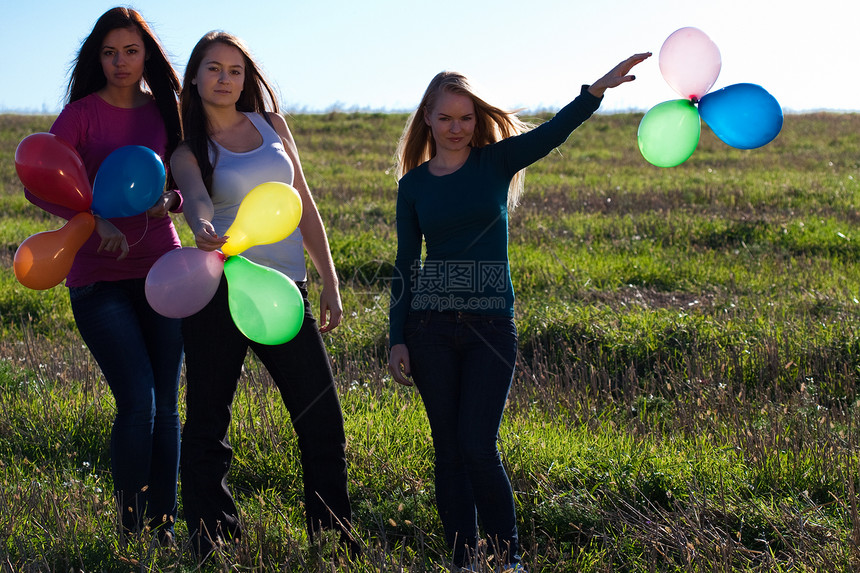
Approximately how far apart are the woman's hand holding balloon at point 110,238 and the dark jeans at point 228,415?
0.35 m

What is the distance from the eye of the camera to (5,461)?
3.63 metres

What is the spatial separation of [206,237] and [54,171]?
26.0 inches

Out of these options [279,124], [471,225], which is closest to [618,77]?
[471,225]

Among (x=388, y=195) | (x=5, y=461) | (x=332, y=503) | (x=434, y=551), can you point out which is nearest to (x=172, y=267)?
(x=332, y=503)

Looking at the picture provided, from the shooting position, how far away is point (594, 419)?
13.1 feet

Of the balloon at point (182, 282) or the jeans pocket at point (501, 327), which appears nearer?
the balloon at point (182, 282)

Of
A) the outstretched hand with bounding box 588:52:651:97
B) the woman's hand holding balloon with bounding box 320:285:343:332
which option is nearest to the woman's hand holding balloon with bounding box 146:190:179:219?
the woman's hand holding balloon with bounding box 320:285:343:332

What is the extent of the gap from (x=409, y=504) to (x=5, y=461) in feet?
6.37

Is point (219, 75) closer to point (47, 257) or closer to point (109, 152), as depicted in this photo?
point (109, 152)

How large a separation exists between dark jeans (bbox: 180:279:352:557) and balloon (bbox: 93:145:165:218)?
1.31 feet

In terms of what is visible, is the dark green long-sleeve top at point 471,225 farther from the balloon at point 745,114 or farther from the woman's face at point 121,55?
the woman's face at point 121,55

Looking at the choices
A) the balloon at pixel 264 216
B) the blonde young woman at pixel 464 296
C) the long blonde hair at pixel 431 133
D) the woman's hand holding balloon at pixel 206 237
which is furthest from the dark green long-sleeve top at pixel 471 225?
the woman's hand holding balloon at pixel 206 237

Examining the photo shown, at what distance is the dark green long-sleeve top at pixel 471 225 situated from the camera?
2602 mm

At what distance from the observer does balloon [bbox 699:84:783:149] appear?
2686mm
